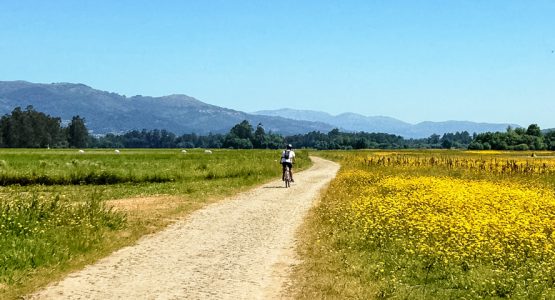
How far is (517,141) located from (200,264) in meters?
154

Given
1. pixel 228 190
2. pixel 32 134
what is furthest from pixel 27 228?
pixel 32 134

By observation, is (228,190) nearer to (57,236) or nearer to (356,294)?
(57,236)

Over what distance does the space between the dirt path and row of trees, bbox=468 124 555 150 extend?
141 metres

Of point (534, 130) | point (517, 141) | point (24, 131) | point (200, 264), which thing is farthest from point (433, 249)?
point (24, 131)

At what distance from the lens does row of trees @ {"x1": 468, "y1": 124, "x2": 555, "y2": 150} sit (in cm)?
14738

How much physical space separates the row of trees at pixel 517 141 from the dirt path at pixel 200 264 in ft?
461

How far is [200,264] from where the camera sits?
13.3 m

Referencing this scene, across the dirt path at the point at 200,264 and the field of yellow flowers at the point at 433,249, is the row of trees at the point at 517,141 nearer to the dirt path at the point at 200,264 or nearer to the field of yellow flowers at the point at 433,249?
the field of yellow flowers at the point at 433,249

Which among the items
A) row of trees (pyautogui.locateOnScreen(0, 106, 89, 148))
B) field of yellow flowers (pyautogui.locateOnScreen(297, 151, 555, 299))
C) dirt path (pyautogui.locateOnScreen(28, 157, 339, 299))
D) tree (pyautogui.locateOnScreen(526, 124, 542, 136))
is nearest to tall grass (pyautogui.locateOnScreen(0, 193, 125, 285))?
dirt path (pyautogui.locateOnScreen(28, 157, 339, 299))

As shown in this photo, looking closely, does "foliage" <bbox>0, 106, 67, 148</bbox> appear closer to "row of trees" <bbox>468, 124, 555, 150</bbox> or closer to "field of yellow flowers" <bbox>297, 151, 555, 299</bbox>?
"row of trees" <bbox>468, 124, 555, 150</bbox>

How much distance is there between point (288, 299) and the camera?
34.6 ft

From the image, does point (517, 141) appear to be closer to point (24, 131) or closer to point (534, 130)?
point (534, 130)

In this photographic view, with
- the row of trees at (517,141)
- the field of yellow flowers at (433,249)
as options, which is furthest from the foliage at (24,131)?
Result: the field of yellow flowers at (433,249)

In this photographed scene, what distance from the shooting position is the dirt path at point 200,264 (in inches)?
423
